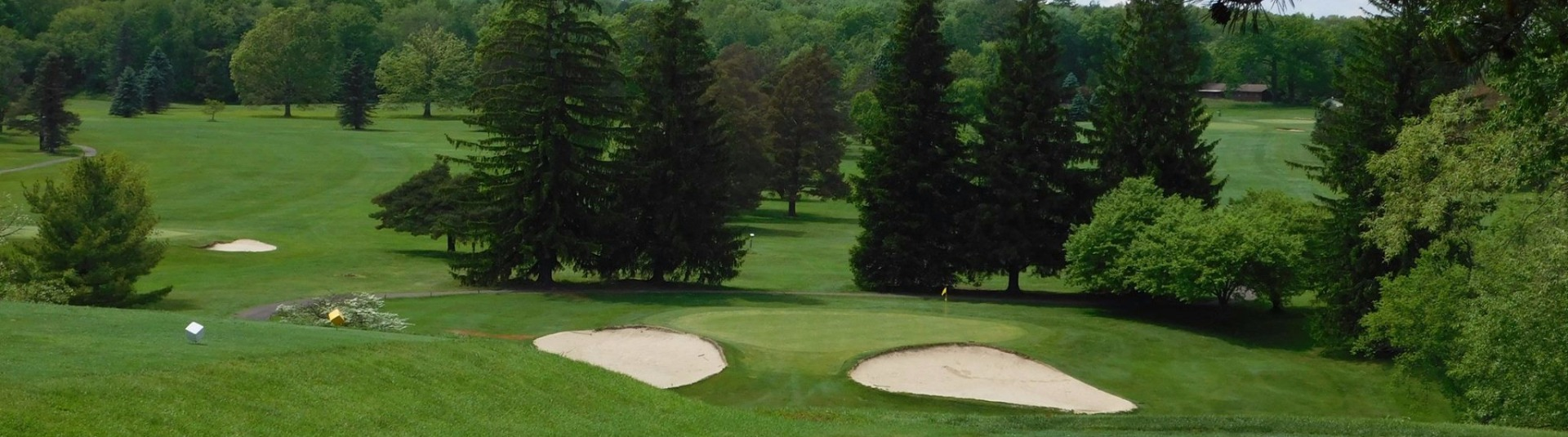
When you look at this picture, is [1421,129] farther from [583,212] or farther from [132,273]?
[132,273]

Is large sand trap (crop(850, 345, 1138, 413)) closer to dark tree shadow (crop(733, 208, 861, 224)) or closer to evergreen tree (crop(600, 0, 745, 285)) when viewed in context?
evergreen tree (crop(600, 0, 745, 285))

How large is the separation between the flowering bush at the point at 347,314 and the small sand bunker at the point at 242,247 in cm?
2494

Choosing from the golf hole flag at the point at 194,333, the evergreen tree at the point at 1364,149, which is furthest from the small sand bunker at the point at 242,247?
the golf hole flag at the point at 194,333

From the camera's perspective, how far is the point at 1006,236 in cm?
5069

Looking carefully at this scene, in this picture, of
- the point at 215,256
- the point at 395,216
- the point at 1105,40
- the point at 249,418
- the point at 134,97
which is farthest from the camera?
the point at 1105,40

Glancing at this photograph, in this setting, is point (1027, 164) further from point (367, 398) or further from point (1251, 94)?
point (1251, 94)

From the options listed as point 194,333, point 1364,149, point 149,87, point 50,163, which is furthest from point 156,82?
point 194,333

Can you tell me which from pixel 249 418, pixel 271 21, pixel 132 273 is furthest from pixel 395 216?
pixel 271 21

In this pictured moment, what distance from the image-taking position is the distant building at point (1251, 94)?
15500cm

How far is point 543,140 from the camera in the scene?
158 ft

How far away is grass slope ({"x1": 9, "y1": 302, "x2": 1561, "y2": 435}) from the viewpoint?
45.5 ft

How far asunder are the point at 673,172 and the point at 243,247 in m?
20.0

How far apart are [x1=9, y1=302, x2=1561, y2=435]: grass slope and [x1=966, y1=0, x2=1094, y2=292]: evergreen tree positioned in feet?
84.9

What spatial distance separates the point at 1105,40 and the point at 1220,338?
11837 centimetres
